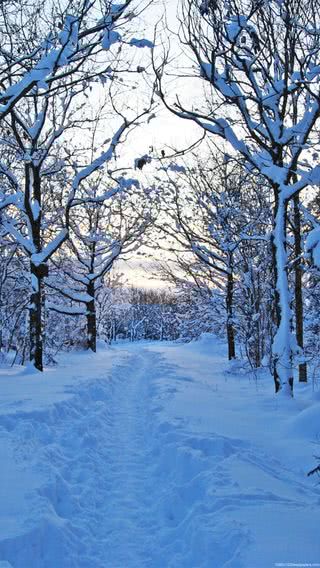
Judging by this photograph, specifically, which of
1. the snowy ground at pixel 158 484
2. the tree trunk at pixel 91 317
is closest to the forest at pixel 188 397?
the snowy ground at pixel 158 484

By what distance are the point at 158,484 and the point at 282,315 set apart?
4613 mm

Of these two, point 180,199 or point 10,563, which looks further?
point 180,199

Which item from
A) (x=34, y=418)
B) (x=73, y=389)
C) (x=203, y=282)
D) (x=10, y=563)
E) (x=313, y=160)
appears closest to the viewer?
(x=10, y=563)

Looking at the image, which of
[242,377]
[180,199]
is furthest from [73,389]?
[180,199]

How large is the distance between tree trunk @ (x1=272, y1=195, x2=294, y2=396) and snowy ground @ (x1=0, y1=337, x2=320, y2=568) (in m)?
0.57

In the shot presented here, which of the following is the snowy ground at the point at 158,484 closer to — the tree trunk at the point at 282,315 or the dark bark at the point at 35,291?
the tree trunk at the point at 282,315

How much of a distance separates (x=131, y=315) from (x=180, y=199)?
74563 mm

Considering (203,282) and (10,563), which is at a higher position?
(203,282)

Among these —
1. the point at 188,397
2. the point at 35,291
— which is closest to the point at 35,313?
the point at 35,291

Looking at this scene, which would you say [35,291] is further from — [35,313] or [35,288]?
[35,313]

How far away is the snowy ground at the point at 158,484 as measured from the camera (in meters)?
3.21

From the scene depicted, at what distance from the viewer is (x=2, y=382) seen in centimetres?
1063

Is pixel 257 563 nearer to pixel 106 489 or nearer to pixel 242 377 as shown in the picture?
pixel 106 489

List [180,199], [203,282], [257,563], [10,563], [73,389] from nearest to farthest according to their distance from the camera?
[257,563], [10,563], [73,389], [180,199], [203,282]
